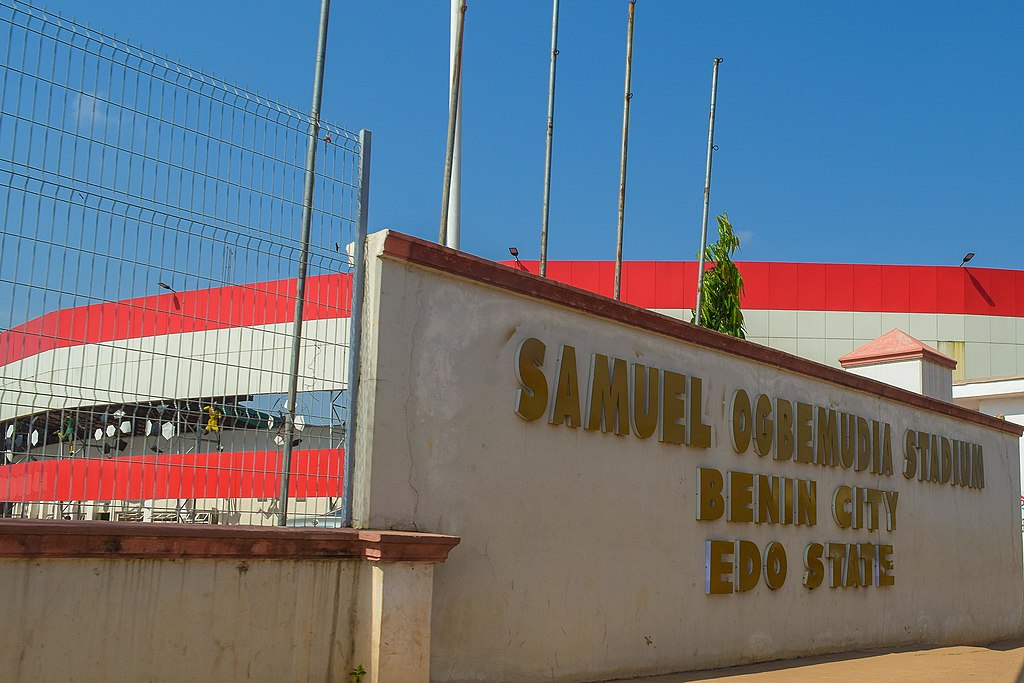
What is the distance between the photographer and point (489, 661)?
747cm

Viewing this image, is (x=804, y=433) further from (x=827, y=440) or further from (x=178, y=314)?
(x=178, y=314)

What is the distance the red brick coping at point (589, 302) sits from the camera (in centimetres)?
729

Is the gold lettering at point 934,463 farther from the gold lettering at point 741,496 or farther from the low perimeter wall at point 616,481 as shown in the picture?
the gold lettering at point 741,496

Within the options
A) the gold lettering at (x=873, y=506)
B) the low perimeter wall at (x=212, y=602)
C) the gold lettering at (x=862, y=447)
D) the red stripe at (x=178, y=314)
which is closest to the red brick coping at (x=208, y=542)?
the low perimeter wall at (x=212, y=602)

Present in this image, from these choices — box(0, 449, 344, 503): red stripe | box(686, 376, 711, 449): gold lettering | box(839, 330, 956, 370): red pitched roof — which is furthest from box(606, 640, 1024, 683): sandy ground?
box(839, 330, 956, 370): red pitched roof

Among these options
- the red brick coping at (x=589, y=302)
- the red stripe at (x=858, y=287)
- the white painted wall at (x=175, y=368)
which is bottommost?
the white painted wall at (x=175, y=368)

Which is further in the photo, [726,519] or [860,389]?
[860,389]

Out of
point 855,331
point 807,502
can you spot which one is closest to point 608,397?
point 807,502

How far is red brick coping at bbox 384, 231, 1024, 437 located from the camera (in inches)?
287

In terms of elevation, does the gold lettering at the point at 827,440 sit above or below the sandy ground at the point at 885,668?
above

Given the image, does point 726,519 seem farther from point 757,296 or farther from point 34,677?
point 757,296

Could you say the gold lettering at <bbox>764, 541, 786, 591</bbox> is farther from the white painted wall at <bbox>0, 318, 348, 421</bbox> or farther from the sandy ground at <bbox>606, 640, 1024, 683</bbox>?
the white painted wall at <bbox>0, 318, 348, 421</bbox>

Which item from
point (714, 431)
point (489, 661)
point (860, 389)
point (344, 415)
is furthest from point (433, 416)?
point (860, 389)

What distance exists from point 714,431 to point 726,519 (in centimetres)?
87
